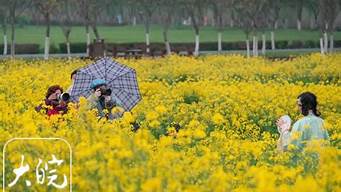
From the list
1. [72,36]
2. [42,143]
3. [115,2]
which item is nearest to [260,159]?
[42,143]

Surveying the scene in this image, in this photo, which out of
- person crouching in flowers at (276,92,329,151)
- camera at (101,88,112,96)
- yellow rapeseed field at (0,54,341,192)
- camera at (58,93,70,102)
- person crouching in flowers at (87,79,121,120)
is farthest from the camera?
camera at (58,93,70,102)

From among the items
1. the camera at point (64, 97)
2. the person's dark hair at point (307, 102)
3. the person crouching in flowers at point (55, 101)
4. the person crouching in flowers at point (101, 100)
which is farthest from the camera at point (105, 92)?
the person's dark hair at point (307, 102)

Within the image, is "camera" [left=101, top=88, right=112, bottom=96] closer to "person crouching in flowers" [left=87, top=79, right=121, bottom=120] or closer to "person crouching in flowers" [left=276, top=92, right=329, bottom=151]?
"person crouching in flowers" [left=87, top=79, right=121, bottom=120]

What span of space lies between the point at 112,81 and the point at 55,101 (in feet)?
4.95

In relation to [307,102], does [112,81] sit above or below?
above

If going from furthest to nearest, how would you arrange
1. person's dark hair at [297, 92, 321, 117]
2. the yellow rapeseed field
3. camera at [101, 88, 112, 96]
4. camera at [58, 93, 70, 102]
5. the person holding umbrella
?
the person holding umbrella, camera at [58, 93, 70, 102], camera at [101, 88, 112, 96], person's dark hair at [297, 92, 321, 117], the yellow rapeseed field

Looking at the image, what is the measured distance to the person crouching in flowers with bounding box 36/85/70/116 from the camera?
1049 cm

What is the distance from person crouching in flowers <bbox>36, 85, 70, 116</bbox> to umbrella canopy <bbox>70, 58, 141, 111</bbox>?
2.49ft

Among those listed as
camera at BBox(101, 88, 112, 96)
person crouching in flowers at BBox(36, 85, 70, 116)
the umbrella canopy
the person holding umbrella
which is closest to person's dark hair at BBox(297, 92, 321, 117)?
camera at BBox(101, 88, 112, 96)

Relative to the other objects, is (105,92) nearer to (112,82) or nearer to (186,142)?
(112,82)

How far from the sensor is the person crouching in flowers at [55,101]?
10.5 m

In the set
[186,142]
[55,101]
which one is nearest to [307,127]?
[186,142]

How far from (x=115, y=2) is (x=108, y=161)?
73682mm

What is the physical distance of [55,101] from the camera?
1077 centimetres
